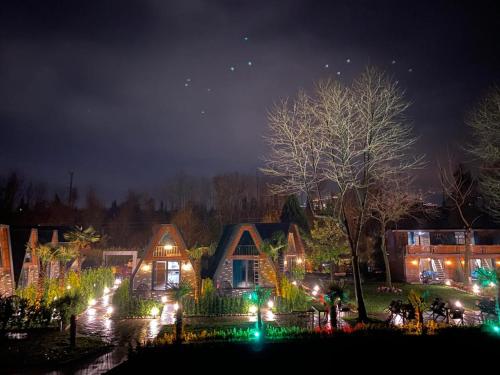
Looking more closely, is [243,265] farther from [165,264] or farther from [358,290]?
[358,290]

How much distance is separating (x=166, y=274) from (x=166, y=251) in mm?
1780

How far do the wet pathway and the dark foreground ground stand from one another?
5.00 feet

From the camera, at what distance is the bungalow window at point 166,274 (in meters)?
25.3

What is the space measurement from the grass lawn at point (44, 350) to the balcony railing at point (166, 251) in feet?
30.2

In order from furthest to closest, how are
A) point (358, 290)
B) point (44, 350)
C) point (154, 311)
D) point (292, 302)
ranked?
point (292, 302) < point (154, 311) < point (358, 290) < point (44, 350)

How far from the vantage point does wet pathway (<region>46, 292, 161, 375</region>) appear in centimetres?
1198

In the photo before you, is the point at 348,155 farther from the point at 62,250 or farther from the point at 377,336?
the point at 62,250

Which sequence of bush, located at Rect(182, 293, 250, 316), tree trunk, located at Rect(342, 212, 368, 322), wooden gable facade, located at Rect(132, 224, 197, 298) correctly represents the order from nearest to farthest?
1. tree trunk, located at Rect(342, 212, 368, 322)
2. bush, located at Rect(182, 293, 250, 316)
3. wooden gable facade, located at Rect(132, 224, 197, 298)

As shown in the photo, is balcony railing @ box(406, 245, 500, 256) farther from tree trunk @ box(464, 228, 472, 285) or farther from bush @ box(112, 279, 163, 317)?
bush @ box(112, 279, 163, 317)

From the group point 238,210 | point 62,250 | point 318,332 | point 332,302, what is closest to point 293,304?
point 332,302

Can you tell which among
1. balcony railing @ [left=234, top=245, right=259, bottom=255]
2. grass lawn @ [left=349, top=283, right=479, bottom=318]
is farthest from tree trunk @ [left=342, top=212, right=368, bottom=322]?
balcony railing @ [left=234, top=245, right=259, bottom=255]

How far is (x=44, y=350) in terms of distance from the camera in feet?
44.2

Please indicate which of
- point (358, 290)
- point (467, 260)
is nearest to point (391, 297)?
point (358, 290)

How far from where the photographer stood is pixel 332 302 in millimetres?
15148
